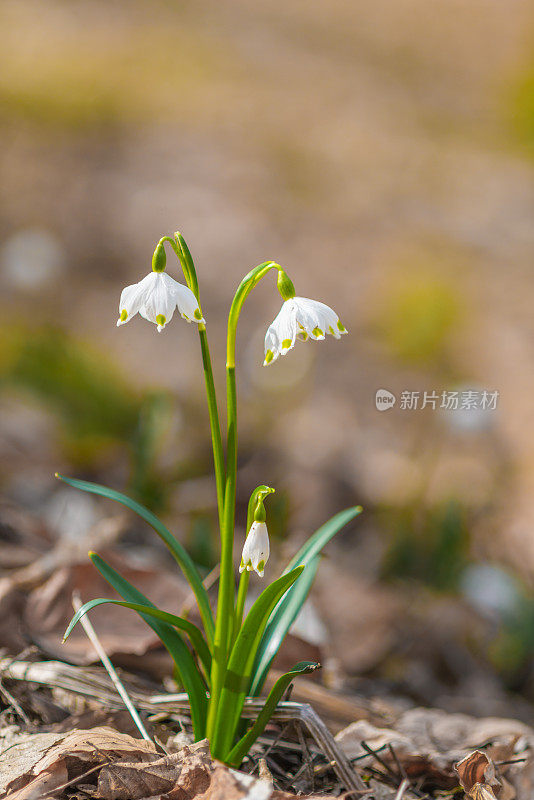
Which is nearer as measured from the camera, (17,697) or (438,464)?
(17,697)

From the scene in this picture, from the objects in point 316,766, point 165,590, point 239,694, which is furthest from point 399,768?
point 165,590

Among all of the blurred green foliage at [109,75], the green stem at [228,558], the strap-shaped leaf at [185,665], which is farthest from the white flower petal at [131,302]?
the blurred green foliage at [109,75]

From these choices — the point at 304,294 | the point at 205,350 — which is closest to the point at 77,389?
the point at 304,294

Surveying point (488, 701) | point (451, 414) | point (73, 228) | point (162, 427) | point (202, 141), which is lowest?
point (488, 701)

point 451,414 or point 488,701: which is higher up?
→ point 451,414

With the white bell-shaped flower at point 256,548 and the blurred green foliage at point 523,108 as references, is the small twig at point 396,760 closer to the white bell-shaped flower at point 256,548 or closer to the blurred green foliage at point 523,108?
the white bell-shaped flower at point 256,548

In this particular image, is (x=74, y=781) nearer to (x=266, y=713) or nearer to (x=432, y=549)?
(x=266, y=713)

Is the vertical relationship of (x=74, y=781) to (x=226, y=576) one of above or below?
below

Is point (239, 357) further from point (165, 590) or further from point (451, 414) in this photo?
point (165, 590)
